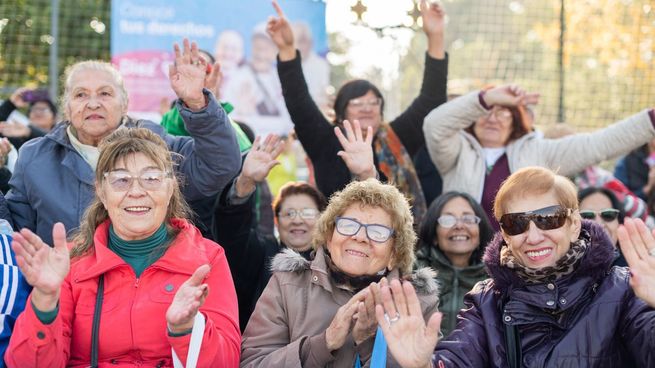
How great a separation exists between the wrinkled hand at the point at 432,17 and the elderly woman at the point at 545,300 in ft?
6.99

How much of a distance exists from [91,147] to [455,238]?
2.09 metres

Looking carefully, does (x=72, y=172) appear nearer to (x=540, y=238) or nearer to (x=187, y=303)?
(x=187, y=303)

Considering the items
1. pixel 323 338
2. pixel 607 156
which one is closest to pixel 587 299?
pixel 323 338

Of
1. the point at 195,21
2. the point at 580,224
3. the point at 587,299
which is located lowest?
the point at 587,299

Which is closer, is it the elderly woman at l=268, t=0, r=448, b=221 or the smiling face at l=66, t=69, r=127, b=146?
the smiling face at l=66, t=69, r=127, b=146

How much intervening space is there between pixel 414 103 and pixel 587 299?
2.59 metres

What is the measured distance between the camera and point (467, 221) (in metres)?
5.09

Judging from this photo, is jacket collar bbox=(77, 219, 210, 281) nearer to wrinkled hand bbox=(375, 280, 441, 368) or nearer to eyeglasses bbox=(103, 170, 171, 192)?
eyeglasses bbox=(103, 170, 171, 192)

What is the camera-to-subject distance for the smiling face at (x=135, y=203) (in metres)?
3.65

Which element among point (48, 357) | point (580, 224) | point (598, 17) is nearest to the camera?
point (48, 357)

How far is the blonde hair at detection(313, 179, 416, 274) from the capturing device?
3.95 meters

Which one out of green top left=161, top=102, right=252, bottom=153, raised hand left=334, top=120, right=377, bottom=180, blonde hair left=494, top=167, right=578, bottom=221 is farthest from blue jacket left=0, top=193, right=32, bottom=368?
blonde hair left=494, top=167, right=578, bottom=221

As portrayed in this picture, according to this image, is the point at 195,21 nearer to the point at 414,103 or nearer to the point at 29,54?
the point at 29,54

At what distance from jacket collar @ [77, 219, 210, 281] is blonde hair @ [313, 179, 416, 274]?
0.59m
